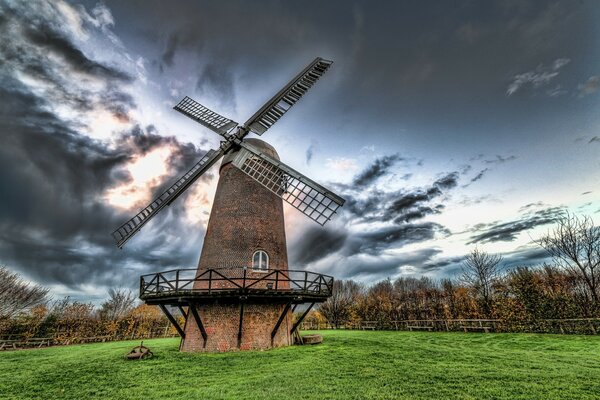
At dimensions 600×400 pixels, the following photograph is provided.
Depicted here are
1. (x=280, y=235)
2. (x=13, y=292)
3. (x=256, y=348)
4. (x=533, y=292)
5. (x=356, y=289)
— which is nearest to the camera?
(x=256, y=348)

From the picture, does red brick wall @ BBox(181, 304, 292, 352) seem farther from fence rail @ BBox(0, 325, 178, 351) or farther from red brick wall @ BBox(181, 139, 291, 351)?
fence rail @ BBox(0, 325, 178, 351)

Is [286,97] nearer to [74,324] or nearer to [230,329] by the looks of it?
[230,329]

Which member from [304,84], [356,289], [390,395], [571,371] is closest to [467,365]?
[571,371]

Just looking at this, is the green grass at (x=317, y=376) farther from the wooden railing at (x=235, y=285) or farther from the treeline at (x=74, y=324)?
the treeline at (x=74, y=324)

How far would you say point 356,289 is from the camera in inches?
2013

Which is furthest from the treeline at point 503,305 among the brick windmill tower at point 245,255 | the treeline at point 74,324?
the treeline at point 74,324

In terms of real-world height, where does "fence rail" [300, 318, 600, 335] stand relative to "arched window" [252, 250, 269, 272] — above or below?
below

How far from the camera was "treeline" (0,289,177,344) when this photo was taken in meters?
22.4

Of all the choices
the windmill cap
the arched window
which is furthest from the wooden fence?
the arched window

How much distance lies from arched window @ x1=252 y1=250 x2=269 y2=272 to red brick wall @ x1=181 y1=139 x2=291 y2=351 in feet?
0.62

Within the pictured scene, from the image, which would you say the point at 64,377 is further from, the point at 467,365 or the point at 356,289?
the point at 356,289

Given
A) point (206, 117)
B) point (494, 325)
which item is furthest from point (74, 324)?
point (494, 325)

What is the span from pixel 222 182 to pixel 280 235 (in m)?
4.02

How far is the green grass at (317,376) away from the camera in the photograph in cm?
606
